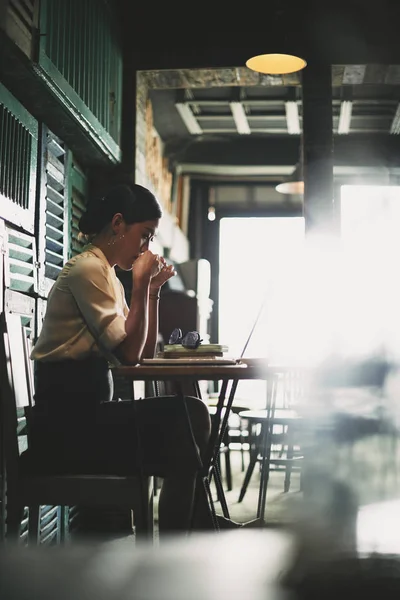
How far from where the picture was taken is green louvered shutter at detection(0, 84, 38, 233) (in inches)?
109

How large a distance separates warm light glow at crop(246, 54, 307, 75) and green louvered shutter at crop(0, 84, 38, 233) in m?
1.59

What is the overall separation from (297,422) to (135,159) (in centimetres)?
212

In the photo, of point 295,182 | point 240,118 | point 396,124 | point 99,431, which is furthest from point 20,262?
point 396,124

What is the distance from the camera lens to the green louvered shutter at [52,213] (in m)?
3.30

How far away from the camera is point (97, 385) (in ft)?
6.84

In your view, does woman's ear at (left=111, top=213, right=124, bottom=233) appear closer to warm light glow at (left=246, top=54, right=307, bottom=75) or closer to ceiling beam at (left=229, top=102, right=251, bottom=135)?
warm light glow at (left=246, top=54, right=307, bottom=75)

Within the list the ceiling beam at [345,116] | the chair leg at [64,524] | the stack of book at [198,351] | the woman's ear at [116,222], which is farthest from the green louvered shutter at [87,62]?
the ceiling beam at [345,116]

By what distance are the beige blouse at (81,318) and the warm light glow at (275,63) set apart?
2464mm

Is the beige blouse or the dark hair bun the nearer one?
the beige blouse

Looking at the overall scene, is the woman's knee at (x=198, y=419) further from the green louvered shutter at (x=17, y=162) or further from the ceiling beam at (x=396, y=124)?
the ceiling beam at (x=396, y=124)

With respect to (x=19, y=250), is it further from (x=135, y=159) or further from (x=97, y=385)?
(x=135, y=159)

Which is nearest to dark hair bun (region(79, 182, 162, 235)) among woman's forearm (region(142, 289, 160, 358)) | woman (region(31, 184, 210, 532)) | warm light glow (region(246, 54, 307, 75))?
woman (region(31, 184, 210, 532))

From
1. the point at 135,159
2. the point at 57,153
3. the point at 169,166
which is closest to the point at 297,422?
the point at 135,159

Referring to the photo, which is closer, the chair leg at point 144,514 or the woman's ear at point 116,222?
the chair leg at point 144,514
